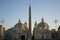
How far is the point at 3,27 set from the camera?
201ft

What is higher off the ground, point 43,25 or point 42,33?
point 43,25

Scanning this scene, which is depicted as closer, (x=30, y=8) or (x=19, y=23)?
(x=30, y=8)

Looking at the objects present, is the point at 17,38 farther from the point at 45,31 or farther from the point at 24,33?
the point at 45,31

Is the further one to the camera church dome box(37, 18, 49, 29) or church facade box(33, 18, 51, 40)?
church dome box(37, 18, 49, 29)

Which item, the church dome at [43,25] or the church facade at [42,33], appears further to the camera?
the church dome at [43,25]

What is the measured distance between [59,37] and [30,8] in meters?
Answer: 19.7

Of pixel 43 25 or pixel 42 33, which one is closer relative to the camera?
pixel 42 33

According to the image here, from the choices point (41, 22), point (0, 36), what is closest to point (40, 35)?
point (41, 22)

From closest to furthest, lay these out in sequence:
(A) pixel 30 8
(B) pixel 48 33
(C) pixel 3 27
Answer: (A) pixel 30 8 → (B) pixel 48 33 → (C) pixel 3 27

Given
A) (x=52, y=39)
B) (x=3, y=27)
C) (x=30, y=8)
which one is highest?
(x=30, y=8)

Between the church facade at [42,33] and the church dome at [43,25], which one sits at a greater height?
the church dome at [43,25]

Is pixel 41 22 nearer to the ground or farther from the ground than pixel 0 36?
farther from the ground

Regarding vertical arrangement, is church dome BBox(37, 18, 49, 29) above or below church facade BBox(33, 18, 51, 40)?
above

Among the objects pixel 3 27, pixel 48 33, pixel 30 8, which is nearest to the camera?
pixel 30 8
